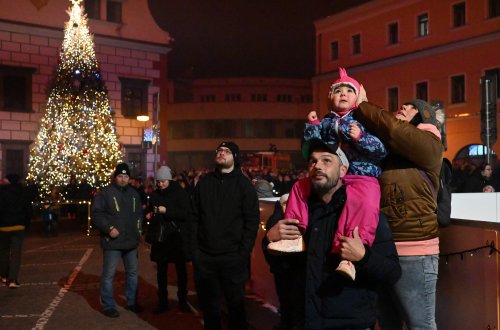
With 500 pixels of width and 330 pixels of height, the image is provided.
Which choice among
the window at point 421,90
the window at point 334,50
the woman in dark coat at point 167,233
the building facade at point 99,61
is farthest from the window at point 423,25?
the woman in dark coat at point 167,233

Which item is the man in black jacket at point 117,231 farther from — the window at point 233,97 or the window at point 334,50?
the window at point 233,97

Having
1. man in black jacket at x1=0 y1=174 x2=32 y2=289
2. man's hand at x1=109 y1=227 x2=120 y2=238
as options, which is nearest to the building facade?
man in black jacket at x1=0 y1=174 x2=32 y2=289

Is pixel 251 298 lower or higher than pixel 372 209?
lower

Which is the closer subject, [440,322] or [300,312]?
[300,312]

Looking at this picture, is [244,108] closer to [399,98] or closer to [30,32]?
[399,98]

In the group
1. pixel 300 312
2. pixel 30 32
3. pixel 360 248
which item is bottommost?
pixel 300 312

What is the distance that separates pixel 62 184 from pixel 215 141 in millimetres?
44710

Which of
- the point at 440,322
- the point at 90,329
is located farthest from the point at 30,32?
the point at 440,322

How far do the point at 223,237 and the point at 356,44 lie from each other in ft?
123

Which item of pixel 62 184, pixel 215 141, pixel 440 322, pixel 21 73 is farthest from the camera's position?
pixel 215 141

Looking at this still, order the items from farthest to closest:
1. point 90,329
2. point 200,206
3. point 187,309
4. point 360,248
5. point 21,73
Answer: point 21,73
point 187,309
point 90,329
point 200,206
point 360,248

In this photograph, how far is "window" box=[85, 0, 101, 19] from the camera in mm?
31109

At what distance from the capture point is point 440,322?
4.75 metres

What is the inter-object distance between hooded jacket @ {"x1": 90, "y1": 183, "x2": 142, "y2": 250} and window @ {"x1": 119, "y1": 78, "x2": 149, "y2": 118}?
926 inches
